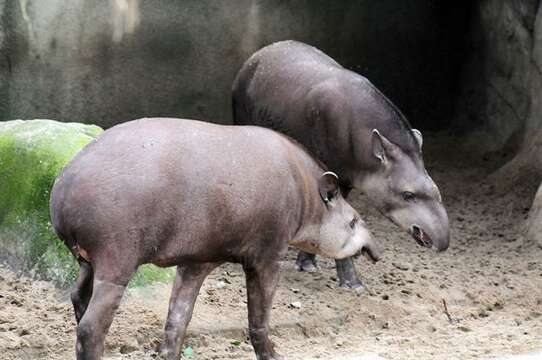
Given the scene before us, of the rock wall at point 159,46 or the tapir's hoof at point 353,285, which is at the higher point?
the rock wall at point 159,46

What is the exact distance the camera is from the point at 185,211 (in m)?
5.44

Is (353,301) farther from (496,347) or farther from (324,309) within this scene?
(496,347)

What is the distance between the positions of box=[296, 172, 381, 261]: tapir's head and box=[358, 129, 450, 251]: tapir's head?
80cm

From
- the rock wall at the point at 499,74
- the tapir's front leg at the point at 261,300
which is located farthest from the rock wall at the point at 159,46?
the tapir's front leg at the point at 261,300

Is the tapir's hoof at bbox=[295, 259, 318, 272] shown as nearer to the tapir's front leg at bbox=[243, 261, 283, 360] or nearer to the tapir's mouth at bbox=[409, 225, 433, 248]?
the tapir's mouth at bbox=[409, 225, 433, 248]

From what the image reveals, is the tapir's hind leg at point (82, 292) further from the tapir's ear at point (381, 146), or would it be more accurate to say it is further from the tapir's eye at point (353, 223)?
the tapir's ear at point (381, 146)

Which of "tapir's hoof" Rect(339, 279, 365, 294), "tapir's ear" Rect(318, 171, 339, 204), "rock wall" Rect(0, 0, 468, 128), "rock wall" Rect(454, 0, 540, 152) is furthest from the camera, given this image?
"rock wall" Rect(454, 0, 540, 152)

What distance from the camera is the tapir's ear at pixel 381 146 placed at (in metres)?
7.39

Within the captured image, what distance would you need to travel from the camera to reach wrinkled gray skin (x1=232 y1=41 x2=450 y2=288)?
7.46 meters

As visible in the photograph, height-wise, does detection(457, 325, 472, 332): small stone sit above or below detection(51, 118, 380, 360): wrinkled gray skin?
below

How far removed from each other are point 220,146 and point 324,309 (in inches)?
88.2

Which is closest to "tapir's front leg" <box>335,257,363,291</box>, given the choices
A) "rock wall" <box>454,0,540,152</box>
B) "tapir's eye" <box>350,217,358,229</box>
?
"tapir's eye" <box>350,217,358,229</box>

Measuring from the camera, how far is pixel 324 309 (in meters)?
7.60

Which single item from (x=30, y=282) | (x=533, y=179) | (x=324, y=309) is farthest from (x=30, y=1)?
(x=533, y=179)
